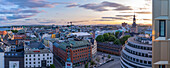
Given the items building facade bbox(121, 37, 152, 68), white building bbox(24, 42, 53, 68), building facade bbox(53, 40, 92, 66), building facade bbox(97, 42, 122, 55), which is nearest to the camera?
building facade bbox(121, 37, 152, 68)

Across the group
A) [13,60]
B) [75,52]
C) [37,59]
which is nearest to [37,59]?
[37,59]

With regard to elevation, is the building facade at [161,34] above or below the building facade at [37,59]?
above

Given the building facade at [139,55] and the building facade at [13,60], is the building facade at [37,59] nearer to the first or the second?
the building facade at [13,60]

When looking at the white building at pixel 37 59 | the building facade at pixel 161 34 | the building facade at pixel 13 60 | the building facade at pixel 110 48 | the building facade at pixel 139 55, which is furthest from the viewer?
the building facade at pixel 110 48

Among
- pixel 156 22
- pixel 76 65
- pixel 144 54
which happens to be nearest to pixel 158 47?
pixel 156 22

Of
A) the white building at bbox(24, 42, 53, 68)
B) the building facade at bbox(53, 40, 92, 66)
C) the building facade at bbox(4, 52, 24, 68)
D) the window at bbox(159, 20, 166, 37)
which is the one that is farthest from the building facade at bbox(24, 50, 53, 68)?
the window at bbox(159, 20, 166, 37)

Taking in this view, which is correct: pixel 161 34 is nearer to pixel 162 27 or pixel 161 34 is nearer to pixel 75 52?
pixel 162 27

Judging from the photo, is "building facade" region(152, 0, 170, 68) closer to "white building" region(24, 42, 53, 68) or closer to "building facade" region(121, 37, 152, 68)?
"building facade" region(121, 37, 152, 68)

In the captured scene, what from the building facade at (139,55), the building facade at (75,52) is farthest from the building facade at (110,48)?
the building facade at (139,55)
